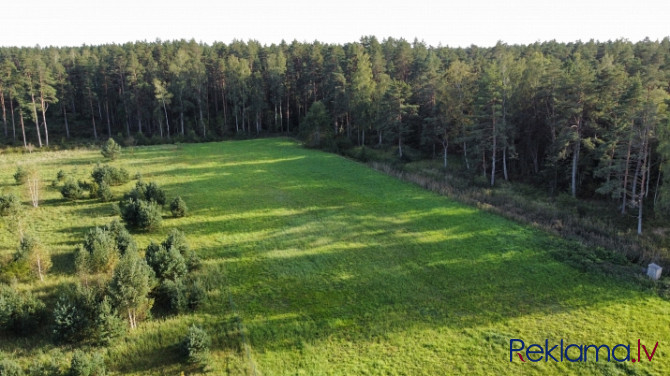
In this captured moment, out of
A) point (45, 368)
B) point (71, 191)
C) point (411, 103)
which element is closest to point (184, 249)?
point (45, 368)

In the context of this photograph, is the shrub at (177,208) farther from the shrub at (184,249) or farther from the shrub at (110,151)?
the shrub at (110,151)

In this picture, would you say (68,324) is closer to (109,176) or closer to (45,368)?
(45,368)

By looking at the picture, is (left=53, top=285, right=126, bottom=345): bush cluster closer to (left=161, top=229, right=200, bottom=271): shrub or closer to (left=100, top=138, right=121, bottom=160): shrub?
(left=161, top=229, right=200, bottom=271): shrub

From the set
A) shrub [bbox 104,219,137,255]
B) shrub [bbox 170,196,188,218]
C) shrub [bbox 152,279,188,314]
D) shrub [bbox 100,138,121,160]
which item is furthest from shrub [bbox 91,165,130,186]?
shrub [bbox 152,279,188,314]

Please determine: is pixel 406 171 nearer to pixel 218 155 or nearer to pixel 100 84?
pixel 218 155

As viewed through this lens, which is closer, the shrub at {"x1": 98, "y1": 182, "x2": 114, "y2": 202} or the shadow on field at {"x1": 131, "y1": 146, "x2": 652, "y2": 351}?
the shadow on field at {"x1": 131, "y1": 146, "x2": 652, "y2": 351}

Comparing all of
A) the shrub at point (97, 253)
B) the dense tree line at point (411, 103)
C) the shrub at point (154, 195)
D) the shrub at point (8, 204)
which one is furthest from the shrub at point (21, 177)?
the dense tree line at point (411, 103)

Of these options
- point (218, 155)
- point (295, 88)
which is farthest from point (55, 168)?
point (295, 88)
